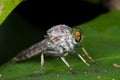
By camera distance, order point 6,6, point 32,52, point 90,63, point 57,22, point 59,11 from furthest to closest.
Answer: point 59,11 → point 57,22 → point 32,52 → point 90,63 → point 6,6

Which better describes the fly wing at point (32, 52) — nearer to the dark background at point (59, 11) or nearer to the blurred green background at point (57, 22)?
the blurred green background at point (57, 22)

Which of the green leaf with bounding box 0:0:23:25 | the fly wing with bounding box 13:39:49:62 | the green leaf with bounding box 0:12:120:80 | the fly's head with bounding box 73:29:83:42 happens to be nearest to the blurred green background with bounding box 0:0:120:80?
the green leaf with bounding box 0:12:120:80

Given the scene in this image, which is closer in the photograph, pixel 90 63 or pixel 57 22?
pixel 90 63

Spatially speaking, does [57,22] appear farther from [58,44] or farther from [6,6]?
[6,6]

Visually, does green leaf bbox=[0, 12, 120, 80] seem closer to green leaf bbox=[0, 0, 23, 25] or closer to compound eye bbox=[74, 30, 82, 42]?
compound eye bbox=[74, 30, 82, 42]

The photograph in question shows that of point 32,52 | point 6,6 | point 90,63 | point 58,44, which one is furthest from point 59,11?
point 6,6

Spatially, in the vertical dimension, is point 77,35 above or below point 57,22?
below

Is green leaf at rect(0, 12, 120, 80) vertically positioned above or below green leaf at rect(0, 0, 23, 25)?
below

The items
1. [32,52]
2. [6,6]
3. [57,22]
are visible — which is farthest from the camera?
[57,22]

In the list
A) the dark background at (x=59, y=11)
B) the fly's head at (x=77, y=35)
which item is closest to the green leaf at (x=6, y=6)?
the fly's head at (x=77, y=35)
